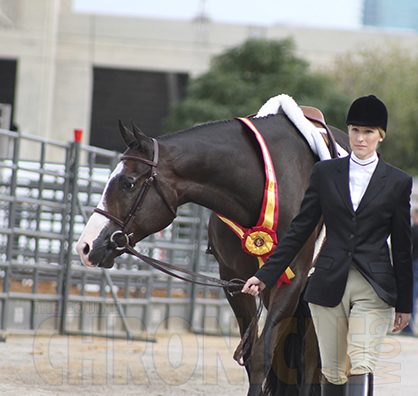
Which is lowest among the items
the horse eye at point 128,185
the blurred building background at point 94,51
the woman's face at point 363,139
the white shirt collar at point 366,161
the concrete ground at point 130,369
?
the concrete ground at point 130,369

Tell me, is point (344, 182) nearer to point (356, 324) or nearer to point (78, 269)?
point (356, 324)

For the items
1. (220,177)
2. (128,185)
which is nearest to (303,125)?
(220,177)

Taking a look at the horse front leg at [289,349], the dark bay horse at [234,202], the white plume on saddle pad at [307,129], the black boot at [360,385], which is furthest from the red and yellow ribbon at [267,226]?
the black boot at [360,385]

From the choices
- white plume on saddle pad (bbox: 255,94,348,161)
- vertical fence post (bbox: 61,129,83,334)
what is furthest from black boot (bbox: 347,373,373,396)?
vertical fence post (bbox: 61,129,83,334)

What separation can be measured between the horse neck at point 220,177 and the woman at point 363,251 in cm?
74

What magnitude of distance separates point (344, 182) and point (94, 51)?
33.8 m

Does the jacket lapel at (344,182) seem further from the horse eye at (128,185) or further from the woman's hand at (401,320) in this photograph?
the horse eye at (128,185)

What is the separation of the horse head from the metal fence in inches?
137

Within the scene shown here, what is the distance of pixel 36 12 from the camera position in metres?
33.6

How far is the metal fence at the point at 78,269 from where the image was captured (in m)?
7.71

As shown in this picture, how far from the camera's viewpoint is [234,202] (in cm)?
411

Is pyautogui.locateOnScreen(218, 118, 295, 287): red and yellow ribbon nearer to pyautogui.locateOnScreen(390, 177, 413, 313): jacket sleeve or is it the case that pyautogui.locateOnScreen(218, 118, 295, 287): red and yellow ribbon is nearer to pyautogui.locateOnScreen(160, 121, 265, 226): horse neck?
pyautogui.locateOnScreen(160, 121, 265, 226): horse neck

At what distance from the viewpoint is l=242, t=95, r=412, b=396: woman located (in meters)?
3.29

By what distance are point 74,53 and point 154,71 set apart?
4226 mm
